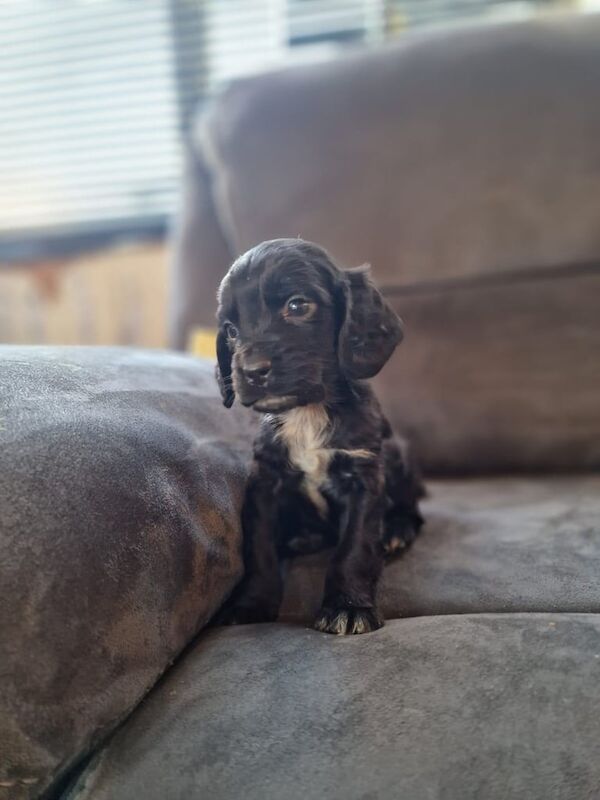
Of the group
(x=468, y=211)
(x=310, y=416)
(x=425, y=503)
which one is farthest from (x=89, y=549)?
(x=468, y=211)

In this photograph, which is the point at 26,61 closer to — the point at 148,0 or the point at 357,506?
the point at 148,0

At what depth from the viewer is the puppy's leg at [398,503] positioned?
44.3 inches

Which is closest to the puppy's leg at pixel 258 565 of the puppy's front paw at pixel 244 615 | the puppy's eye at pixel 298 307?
the puppy's front paw at pixel 244 615

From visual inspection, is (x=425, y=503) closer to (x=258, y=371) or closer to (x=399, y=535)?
(x=399, y=535)

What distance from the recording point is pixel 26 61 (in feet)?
8.64

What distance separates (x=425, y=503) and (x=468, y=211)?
2.14 feet

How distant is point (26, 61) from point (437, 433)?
2.03 metres

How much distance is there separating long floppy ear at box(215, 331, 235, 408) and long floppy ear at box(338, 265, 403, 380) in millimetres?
153

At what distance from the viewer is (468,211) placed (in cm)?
162

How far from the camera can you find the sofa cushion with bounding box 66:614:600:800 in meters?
0.65

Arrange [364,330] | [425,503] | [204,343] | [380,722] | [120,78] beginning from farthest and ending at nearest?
1. [120,78]
2. [204,343]
3. [425,503]
4. [364,330]
5. [380,722]

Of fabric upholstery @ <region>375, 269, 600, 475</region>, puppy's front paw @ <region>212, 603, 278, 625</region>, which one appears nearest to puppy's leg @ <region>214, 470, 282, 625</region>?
puppy's front paw @ <region>212, 603, 278, 625</region>

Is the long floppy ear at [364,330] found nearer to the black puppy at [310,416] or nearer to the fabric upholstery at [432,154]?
the black puppy at [310,416]

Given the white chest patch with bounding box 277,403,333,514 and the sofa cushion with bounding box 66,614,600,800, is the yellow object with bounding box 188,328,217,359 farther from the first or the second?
the sofa cushion with bounding box 66,614,600,800
